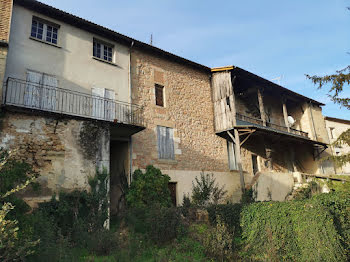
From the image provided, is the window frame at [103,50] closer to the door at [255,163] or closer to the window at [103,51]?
the window at [103,51]

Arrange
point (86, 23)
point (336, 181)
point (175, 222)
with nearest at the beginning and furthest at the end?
1. point (175, 222)
2. point (86, 23)
3. point (336, 181)

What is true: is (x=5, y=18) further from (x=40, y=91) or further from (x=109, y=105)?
(x=109, y=105)

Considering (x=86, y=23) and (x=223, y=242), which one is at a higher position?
(x=86, y=23)

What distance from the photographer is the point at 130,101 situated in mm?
12562

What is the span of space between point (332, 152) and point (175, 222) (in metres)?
19.1

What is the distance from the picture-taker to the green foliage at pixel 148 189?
1092 centimetres

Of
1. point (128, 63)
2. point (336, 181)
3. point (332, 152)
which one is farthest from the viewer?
point (332, 152)

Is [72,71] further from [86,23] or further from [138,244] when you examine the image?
[138,244]

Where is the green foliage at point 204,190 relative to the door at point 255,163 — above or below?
below

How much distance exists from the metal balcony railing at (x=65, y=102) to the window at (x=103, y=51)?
2.16 metres

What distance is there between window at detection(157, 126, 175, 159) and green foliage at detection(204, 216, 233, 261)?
6.21m

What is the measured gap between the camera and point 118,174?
12.2m

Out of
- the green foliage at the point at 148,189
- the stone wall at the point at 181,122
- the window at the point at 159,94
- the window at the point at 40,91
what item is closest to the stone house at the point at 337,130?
the stone wall at the point at 181,122

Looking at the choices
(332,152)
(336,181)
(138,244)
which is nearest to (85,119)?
(138,244)
